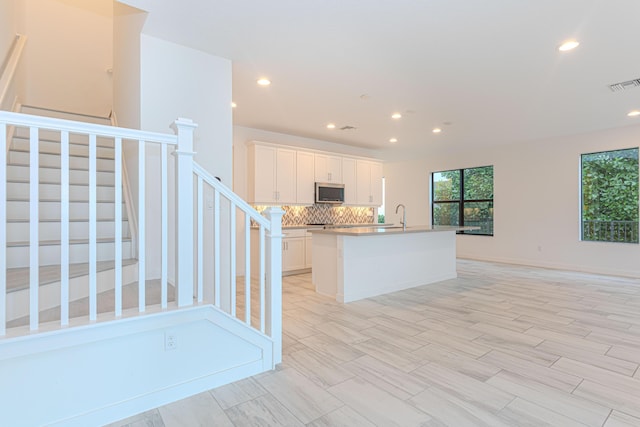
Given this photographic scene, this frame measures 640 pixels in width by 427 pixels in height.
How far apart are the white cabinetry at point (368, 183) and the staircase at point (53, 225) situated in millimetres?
4784

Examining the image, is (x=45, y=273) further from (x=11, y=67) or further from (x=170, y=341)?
(x=11, y=67)

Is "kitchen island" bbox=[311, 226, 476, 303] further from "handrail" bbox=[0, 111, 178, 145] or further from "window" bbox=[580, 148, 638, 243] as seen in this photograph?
"window" bbox=[580, 148, 638, 243]

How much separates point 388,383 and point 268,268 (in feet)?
3.66

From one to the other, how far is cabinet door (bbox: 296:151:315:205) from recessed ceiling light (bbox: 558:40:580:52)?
4172mm

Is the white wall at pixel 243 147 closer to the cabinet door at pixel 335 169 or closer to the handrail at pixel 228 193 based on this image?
the cabinet door at pixel 335 169

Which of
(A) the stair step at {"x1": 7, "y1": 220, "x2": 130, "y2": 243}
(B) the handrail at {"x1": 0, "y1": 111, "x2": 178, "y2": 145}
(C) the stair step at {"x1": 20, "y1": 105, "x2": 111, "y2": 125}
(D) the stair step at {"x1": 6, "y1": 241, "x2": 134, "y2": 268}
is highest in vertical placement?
(C) the stair step at {"x1": 20, "y1": 105, "x2": 111, "y2": 125}

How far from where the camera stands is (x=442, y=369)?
232 cm

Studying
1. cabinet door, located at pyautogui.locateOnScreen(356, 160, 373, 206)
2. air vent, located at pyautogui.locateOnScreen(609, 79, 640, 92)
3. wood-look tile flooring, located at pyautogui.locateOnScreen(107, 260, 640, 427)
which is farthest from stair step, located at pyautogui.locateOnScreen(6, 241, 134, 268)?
air vent, located at pyautogui.locateOnScreen(609, 79, 640, 92)

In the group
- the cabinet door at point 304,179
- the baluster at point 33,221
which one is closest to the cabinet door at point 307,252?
the cabinet door at point 304,179

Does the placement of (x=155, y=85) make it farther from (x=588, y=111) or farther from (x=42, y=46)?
(x=588, y=111)

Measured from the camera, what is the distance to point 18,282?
187 centimetres

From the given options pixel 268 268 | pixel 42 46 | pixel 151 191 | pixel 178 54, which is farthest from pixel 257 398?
pixel 42 46

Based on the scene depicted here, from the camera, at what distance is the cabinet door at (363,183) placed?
7.25 m

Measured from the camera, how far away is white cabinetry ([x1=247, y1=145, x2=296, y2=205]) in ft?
18.6
